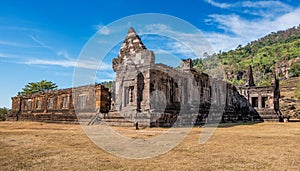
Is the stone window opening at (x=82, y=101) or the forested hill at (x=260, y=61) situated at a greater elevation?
the forested hill at (x=260, y=61)

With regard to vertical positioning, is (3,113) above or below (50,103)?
below

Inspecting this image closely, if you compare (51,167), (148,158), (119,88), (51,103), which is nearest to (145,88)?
(119,88)

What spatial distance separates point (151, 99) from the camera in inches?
790

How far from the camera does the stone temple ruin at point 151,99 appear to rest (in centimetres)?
2014

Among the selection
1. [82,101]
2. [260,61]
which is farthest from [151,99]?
[260,61]

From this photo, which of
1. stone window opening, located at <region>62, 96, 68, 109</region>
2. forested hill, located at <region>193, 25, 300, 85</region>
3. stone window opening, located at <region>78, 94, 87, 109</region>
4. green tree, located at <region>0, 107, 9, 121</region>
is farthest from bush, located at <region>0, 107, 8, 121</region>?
forested hill, located at <region>193, 25, 300, 85</region>

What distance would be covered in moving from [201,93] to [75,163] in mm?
24131

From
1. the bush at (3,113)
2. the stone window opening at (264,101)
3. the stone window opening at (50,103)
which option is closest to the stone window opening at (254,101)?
the stone window opening at (264,101)

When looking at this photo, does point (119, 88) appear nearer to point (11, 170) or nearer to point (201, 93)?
point (201, 93)

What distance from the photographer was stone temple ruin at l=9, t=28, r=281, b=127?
20.1m

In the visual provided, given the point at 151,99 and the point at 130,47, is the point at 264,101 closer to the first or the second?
the point at 151,99

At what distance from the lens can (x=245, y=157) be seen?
22.3ft

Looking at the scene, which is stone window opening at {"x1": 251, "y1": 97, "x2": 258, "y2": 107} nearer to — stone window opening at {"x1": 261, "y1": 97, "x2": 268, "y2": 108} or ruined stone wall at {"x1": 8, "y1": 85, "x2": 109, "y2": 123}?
stone window opening at {"x1": 261, "y1": 97, "x2": 268, "y2": 108}

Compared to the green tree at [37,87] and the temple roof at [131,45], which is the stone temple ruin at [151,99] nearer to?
the temple roof at [131,45]
